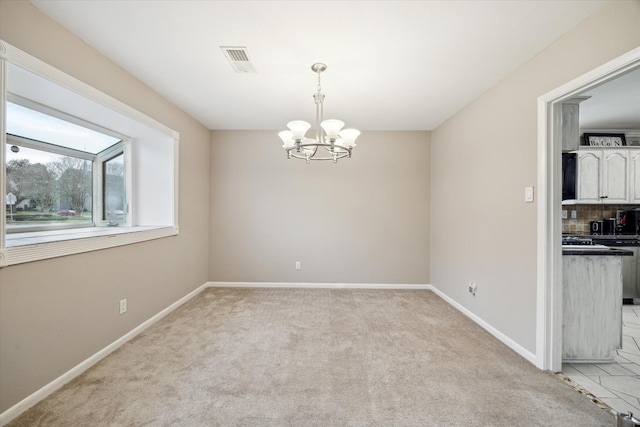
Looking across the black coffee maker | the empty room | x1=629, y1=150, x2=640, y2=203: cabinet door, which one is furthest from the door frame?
the black coffee maker

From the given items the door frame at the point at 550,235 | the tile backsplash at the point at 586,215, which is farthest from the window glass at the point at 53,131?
the tile backsplash at the point at 586,215

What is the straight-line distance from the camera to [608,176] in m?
A: 4.00

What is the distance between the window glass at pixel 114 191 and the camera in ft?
10.1

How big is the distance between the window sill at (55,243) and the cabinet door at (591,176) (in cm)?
576

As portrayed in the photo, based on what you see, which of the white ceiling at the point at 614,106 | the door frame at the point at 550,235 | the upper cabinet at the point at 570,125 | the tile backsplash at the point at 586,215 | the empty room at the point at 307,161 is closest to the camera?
the empty room at the point at 307,161

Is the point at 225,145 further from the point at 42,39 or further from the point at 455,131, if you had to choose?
the point at 455,131

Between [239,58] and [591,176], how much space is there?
5015mm

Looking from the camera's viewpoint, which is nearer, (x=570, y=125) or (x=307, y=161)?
(x=570, y=125)

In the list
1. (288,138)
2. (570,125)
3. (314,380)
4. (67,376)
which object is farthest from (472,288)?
(67,376)

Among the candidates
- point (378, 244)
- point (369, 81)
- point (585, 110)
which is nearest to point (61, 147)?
point (369, 81)

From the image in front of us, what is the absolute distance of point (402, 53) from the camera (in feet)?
7.20

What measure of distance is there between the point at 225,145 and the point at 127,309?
8.77 ft

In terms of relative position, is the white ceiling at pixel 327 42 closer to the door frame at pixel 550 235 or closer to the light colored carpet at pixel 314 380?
the door frame at pixel 550 235

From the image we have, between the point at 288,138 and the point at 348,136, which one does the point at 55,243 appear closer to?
the point at 288,138
